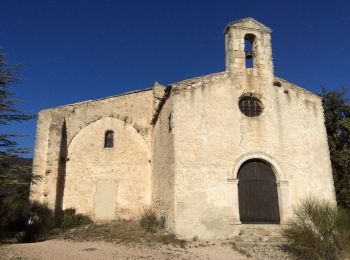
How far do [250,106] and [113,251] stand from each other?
7600 mm

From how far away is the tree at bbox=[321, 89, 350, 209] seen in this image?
16.1 meters

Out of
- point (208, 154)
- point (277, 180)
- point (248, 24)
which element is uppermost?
point (248, 24)

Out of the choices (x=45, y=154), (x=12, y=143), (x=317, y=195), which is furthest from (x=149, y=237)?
(x=45, y=154)

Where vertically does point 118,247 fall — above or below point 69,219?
below

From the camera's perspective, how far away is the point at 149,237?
1186cm

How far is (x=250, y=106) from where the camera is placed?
553 inches

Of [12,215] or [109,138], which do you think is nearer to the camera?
[12,215]

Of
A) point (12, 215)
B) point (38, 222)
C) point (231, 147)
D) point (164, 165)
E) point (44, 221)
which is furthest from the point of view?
point (44, 221)

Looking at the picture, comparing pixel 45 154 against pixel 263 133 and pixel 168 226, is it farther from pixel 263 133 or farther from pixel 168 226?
pixel 263 133

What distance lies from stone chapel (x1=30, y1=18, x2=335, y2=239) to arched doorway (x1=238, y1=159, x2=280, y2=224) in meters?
0.04

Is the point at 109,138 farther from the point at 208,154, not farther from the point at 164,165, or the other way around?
the point at 208,154

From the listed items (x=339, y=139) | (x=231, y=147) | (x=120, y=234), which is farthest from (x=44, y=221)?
(x=339, y=139)

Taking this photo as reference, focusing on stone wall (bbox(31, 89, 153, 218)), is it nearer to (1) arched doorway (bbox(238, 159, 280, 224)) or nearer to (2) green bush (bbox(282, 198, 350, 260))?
(1) arched doorway (bbox(238, 159, 280, 224))

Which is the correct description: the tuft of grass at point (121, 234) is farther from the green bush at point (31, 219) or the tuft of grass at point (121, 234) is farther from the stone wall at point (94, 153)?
the stone wall at point (94, 153)
